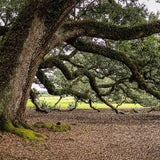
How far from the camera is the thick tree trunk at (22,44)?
554cm

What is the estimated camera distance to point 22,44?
18.4 feet

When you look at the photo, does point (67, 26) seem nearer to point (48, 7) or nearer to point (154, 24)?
point (48, 7)

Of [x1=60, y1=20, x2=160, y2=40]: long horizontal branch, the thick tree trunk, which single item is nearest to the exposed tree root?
the thick tree trunk

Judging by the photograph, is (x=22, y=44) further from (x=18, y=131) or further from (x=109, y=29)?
(x=109, y=29)

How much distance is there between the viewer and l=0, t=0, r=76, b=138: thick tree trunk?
5.54 meters

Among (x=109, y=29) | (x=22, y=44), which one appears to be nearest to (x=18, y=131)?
(x=22, y=44)

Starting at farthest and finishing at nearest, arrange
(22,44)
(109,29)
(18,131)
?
(109,29) → (18,131) → (22,44)

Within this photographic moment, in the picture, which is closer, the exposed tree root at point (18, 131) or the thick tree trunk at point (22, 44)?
the thick tree trunk at point (22, 44)

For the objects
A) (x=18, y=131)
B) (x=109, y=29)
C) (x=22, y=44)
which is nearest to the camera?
(x=22, y=44)

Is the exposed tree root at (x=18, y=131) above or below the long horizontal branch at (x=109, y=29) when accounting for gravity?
below

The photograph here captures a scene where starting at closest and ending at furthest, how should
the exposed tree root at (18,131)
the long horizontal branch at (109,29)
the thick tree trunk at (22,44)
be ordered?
the thick tree trunk at (22,44) < the exposed tree root at (18,131) < the long horizontal branch at (109,29)

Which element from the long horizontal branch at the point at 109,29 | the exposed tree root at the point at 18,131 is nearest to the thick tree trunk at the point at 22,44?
the exposed tree root at the point at 18,131

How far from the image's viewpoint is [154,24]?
6.79 m

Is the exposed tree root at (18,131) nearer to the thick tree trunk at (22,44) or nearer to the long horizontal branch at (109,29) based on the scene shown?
the thick tree trunk at (22,44)
